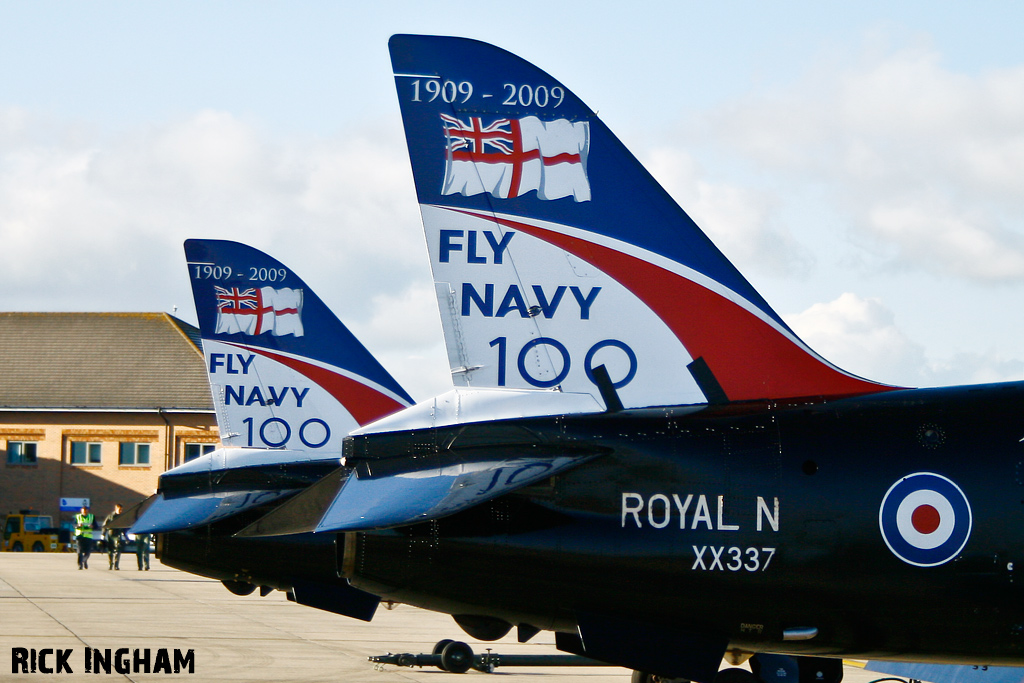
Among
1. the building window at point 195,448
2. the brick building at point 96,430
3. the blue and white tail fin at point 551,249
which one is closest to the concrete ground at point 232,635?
the blue and white tail fin at point 551,249

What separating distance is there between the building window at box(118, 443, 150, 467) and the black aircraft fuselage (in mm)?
57846

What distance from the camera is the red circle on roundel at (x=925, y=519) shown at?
6.49 m

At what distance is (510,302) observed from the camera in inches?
288

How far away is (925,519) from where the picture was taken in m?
6.50

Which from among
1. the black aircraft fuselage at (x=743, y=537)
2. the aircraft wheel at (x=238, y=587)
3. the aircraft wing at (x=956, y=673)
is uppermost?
the black aircraft fuselage at (x=743, y=537)

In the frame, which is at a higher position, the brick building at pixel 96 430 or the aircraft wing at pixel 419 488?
the brick building at pixel 96 430

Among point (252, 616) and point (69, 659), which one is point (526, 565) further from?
point (252, 616)

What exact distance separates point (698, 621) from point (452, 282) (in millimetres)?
2449

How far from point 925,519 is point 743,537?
99 cm

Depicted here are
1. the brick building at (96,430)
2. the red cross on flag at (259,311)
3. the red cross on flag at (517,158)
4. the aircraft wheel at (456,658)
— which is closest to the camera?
the red cross on flag at (517,158)

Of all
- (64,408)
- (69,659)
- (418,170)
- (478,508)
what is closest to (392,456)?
(478,508)

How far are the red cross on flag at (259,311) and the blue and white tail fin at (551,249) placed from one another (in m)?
7.62

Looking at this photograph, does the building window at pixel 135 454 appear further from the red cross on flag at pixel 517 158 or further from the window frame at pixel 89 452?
the red cross on flag at pixel 517 158

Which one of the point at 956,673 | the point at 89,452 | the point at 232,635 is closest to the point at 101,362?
the point at 89,452
